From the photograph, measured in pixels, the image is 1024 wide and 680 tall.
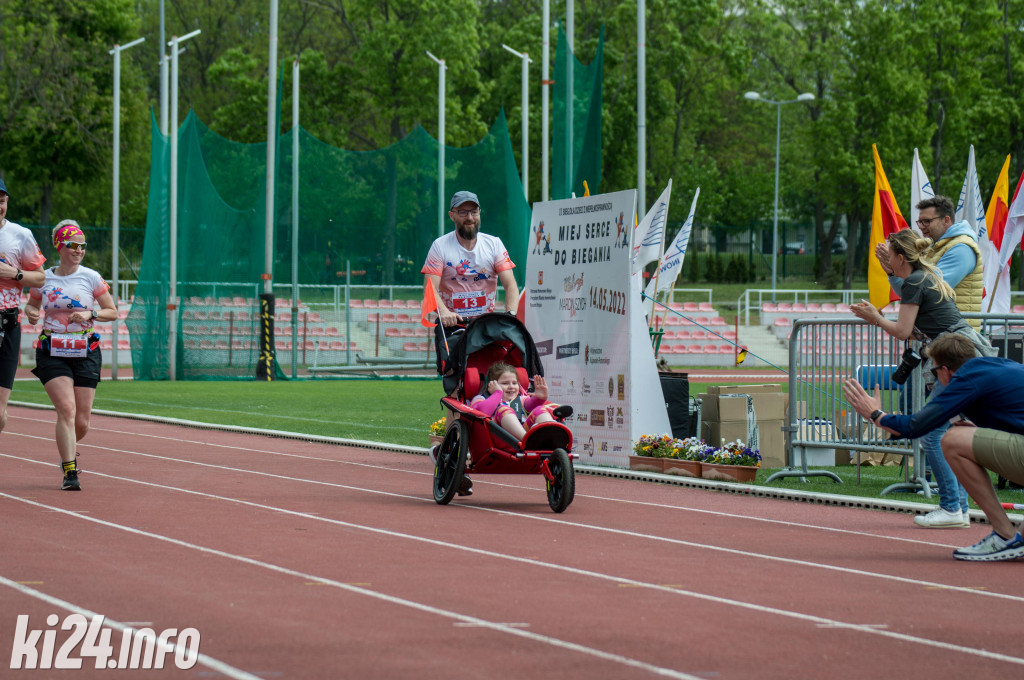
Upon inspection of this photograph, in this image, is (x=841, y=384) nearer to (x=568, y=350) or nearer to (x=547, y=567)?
(x=568, y=350)

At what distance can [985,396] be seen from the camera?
26.4 ft

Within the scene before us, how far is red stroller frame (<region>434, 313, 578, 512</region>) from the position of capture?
32.9 feet

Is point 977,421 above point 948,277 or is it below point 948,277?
below

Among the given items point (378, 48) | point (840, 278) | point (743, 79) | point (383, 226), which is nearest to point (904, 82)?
point (743, 79)

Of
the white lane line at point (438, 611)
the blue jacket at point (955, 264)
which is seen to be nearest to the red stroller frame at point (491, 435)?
the white lane line at point (438, 611)

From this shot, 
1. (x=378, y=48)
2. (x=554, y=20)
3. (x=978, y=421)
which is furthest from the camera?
(x=554, y=20)

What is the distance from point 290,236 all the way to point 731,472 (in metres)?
22.5

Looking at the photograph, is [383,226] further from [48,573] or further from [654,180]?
[654,180]

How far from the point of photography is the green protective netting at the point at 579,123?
25062 mm

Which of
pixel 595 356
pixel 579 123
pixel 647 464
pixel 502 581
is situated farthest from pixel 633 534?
pixel 579 123

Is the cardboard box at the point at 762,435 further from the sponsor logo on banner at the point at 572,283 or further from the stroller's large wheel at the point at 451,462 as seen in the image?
the stroller's large wheel at the point at 451,462

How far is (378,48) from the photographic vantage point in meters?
53.7

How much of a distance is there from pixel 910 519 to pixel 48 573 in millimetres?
5807

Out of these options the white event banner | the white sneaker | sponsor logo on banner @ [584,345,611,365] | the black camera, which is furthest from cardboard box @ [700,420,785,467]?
the white sneaker
